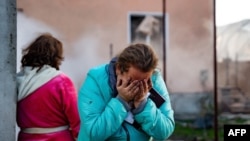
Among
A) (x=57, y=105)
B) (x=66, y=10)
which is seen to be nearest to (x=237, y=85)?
(x=66, y=10)

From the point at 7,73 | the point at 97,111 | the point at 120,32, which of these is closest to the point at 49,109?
the point at 7,73

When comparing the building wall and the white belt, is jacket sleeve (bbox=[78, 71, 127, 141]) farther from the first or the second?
the building wall

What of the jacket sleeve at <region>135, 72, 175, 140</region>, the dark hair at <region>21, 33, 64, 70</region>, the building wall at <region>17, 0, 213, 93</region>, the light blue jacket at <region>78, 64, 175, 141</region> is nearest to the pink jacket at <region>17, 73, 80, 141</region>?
the dark hair at <region>21, 33, 64, 70</region>

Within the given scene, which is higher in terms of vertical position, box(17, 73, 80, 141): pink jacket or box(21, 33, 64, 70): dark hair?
box(21, 33, 64, 70): dark hair

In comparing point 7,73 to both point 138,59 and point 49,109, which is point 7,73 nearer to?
point 49,109

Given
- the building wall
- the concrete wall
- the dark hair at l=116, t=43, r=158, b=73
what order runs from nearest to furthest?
the dark hair at l=116, t=43, r=158, b=73, the concrete wall, the building wall

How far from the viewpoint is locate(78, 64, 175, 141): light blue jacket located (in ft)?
7.56

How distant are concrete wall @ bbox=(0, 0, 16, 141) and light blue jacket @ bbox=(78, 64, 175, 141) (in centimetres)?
69

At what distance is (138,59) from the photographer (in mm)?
2271

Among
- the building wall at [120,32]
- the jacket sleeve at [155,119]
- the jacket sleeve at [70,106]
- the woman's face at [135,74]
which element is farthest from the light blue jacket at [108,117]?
the building wall at [120,32]

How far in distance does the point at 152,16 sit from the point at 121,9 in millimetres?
656

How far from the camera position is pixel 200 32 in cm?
942

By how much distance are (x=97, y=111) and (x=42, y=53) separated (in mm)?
856

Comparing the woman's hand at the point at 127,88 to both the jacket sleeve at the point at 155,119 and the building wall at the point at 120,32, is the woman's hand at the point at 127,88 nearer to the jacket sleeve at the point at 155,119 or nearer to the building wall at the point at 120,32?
the jacket sleeve at the point at 155,119
